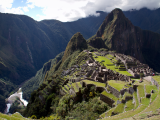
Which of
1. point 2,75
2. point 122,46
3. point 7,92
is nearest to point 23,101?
point 7,92

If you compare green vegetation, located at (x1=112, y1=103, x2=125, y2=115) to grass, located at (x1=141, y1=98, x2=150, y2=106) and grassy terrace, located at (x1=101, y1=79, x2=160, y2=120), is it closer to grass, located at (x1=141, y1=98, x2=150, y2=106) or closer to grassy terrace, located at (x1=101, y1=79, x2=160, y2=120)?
grassy terrace, located at (x1=101, y1=79, x2=160, y2=120)

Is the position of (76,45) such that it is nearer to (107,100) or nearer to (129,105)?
(107,100)

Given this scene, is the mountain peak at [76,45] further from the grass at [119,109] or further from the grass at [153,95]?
the grass at [153,95]

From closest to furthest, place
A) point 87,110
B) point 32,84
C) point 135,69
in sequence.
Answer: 1. point 87,110
2. point 135,69
3. point 32,84

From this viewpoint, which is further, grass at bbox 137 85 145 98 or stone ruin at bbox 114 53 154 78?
stone ruin at bbox 114 53 154 78

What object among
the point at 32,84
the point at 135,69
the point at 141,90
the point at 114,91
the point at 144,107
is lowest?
the point at 32,84

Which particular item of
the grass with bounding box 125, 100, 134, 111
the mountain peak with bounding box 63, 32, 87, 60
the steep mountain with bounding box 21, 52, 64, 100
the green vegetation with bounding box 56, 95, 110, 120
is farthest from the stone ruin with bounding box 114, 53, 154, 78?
the steep mountain with bounding box 21, 52, 64, 100

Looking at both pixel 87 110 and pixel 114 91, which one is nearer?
pixel 87 110

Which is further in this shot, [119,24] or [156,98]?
[119,24]

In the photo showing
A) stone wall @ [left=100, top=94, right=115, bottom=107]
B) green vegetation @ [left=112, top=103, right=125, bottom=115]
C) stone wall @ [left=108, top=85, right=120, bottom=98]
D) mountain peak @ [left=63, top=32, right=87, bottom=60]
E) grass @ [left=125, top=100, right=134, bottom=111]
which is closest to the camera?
green vegetation @ [left=112, top=103, right=125, bottom=115]

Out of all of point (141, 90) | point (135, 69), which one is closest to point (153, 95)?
point (141, 90)

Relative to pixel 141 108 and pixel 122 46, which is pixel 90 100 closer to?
pixel 141 108
